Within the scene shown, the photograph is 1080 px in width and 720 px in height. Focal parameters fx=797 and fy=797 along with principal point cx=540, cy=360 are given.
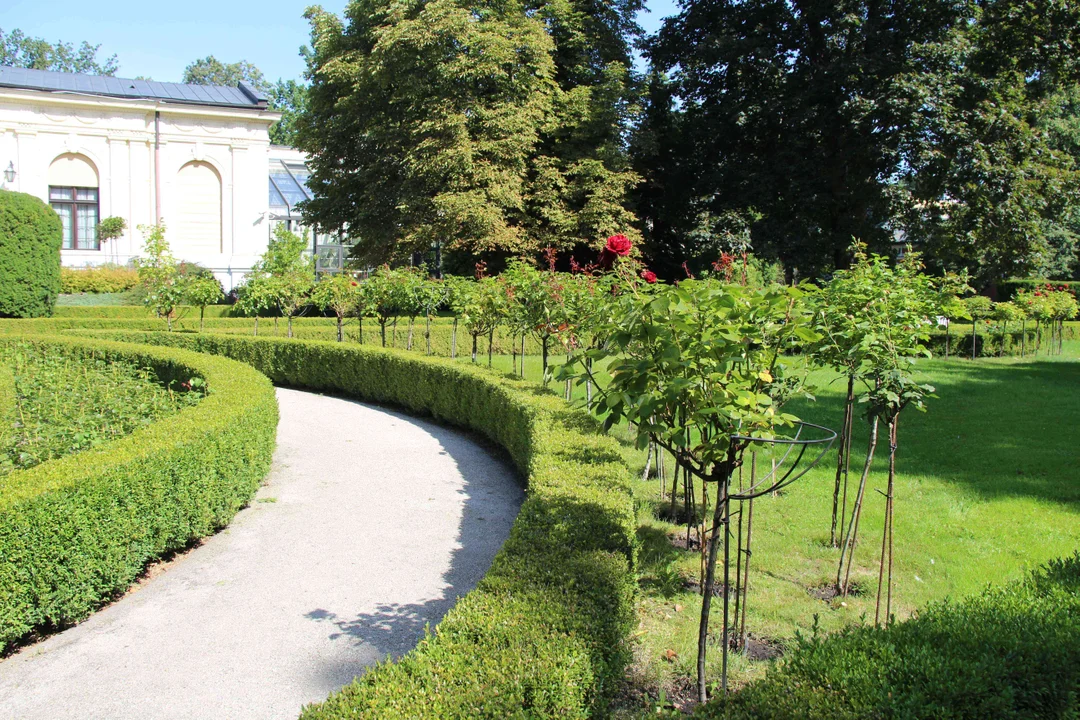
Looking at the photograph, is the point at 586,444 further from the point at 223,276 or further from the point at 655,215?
the point at 223,276

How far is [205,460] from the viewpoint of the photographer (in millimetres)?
6293

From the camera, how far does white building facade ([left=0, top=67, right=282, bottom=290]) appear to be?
28391 mm

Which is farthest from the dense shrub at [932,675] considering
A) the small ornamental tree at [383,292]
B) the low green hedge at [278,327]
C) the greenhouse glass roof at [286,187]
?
the greenhouse glass roof at [286,187]

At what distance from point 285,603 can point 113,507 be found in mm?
1266

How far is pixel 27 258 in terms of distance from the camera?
67.5 ft

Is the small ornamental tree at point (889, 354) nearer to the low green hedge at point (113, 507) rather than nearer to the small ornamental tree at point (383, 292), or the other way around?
the low green hedge at point (113, 507)

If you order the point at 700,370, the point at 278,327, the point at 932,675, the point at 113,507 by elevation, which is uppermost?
the point at 700,370

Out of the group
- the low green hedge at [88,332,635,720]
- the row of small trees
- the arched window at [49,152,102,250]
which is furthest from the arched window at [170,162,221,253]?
the low green hedge at [88,332,635,720]

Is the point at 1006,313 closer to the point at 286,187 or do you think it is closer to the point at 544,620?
the point at 544,620

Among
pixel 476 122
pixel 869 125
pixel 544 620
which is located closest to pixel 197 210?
pixel 476 122

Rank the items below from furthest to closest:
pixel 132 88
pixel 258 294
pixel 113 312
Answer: pixel 132 88 < pixel 113 312 < pixel 258 294

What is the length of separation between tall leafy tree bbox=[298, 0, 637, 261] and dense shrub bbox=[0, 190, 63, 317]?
785 centimetres

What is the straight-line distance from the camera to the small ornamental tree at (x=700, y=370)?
3189mm

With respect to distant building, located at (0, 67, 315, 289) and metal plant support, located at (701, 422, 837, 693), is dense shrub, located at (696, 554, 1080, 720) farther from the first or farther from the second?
distant building, located at (0, 67, 315, 289)
